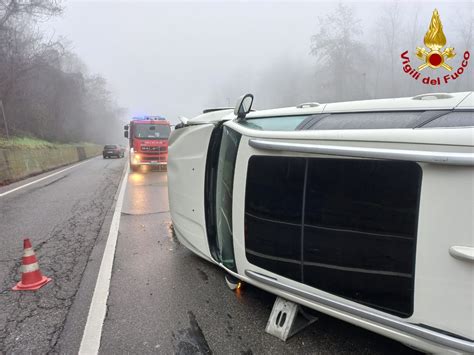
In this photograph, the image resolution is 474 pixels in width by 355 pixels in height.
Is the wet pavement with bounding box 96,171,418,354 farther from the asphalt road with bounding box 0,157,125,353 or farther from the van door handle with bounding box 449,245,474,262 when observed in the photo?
the van door handle with bounding box 449,245,474,262

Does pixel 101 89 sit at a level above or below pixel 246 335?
above

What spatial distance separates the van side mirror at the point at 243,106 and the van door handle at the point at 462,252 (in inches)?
78.7

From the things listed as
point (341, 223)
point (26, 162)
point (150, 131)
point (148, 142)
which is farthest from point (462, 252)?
point (26, 162)

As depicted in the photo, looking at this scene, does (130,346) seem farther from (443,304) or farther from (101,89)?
(101,89)

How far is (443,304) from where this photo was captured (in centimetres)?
155

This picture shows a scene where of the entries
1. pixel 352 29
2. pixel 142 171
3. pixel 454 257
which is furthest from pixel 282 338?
pixel 352 29

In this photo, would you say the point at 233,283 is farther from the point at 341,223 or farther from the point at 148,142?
the point at 148,142

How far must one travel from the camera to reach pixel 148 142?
623 inches

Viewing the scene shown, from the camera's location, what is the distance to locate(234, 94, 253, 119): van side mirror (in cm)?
292

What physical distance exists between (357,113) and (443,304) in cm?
124

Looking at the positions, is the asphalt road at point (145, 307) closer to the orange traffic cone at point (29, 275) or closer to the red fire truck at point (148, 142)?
the orange traffic cone at point (29, 275)

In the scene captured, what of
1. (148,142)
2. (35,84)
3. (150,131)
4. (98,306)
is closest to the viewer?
(98,306)

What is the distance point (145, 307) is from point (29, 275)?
1.49 metres

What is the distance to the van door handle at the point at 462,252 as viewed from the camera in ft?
4.65
